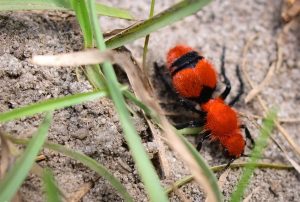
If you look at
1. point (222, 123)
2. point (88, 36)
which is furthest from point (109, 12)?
point (222, 123)

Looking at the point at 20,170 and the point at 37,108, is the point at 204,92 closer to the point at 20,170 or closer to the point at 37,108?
the point at 37,108

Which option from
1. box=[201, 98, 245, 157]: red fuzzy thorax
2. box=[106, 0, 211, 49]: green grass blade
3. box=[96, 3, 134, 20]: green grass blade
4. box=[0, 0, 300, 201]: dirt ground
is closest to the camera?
box=[106, 0, 211, 49]: green grass blade

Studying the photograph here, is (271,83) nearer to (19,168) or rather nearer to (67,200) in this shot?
(67,200)

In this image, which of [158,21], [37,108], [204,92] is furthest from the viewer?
[204,92]

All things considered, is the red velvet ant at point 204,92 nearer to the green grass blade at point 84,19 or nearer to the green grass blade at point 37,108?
→ the green grass blade at point 84,19

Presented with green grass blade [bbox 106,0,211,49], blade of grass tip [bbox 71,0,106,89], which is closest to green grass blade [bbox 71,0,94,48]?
blade of grass tip [bbox 71,0,106,89]

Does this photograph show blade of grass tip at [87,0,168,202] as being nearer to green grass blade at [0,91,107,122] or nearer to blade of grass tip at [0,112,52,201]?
green grass blade at [0,91,107,122]
